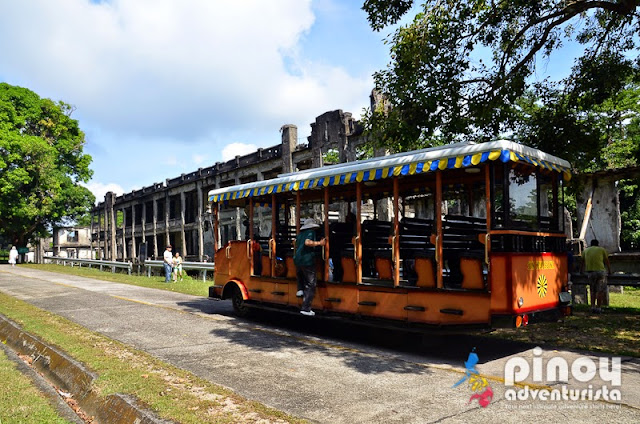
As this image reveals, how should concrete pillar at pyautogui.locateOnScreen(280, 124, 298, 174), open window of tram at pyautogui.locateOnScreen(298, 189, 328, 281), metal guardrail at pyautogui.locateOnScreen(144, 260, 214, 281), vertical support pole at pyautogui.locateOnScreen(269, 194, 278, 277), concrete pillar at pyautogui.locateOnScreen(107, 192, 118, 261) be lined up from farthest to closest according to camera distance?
concrete pillar at pyautogui.locateOnScreen(107, 192, 118, 261) → concrete pillar at pyautogui.locateOnScreen(280, 124, 298, 174) → metal guardrail at pyautogui.locateOnScreen(144, 260, 214, 281) → vertical support pole at pyautogui.locateOnScreen(269, 194, 278, 277) → open window of tram at pyautogui.locateOnScreen(298, 189, 328, 281)

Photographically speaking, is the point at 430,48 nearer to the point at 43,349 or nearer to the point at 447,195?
the point at 447,195

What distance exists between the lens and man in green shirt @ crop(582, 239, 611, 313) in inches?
454

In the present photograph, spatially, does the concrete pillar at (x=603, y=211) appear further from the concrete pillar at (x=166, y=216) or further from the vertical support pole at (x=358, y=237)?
the concrete pillar at (x=166, y=216)

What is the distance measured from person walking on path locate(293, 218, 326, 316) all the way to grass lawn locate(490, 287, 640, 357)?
328 centimetres

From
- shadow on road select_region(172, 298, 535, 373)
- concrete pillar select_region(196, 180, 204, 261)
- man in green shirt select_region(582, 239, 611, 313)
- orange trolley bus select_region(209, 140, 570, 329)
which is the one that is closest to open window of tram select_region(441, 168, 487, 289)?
orange trolley bus select_region(209, 140, 570, 329)

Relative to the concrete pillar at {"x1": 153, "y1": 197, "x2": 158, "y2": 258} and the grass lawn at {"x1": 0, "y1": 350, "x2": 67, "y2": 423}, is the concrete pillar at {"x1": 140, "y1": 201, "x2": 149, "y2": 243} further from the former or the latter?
the grass lawn at {"x1": 0, "y1": 350, "x2": 67, "y2": 423}

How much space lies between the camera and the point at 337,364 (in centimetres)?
Result: 650

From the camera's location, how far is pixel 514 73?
1103cm

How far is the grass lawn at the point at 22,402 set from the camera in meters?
4.73

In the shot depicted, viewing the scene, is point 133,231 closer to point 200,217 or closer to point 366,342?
point 200,217

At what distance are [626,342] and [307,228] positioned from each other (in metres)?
5.54

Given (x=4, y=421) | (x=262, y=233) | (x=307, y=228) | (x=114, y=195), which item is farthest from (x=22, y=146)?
(x=4, y=421)

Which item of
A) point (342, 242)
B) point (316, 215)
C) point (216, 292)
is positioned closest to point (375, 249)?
point (342, 242)

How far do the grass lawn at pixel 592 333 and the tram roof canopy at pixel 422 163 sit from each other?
2682 millimetres
